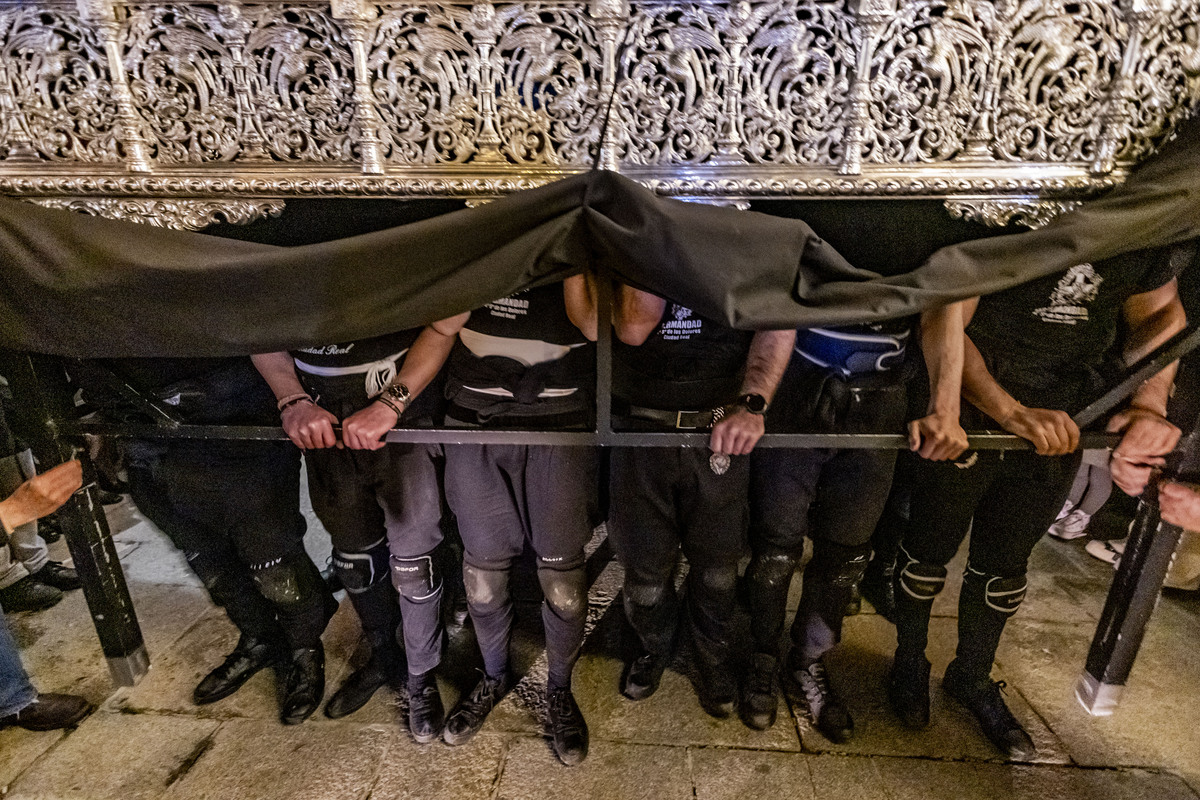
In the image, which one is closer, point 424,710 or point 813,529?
point 424,710

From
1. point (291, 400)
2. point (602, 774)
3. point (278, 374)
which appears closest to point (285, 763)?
point (602, 774)

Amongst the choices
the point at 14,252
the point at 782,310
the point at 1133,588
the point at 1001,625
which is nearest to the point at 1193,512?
the point at 1133,588

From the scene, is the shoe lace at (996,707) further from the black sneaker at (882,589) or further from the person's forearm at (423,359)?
the person's forearm at (423,359)

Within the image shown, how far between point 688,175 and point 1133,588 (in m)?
2.72

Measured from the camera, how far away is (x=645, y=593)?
279cm

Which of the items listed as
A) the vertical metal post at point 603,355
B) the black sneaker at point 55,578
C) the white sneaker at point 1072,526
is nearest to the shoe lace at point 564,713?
the vertical metal post at point 603,355

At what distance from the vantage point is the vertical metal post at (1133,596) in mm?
2486

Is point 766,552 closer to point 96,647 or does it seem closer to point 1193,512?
point 1193,512

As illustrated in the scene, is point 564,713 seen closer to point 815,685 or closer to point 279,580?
point 815,685

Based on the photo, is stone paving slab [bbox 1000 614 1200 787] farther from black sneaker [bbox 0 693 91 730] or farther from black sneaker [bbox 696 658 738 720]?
black sneaker [bbox 0 693 91 730]

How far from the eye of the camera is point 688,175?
2.15 m

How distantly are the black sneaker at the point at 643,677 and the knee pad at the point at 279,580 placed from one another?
1717 mm

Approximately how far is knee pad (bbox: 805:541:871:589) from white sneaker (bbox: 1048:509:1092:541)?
7.72 ft

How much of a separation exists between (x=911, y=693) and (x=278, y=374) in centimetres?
335
